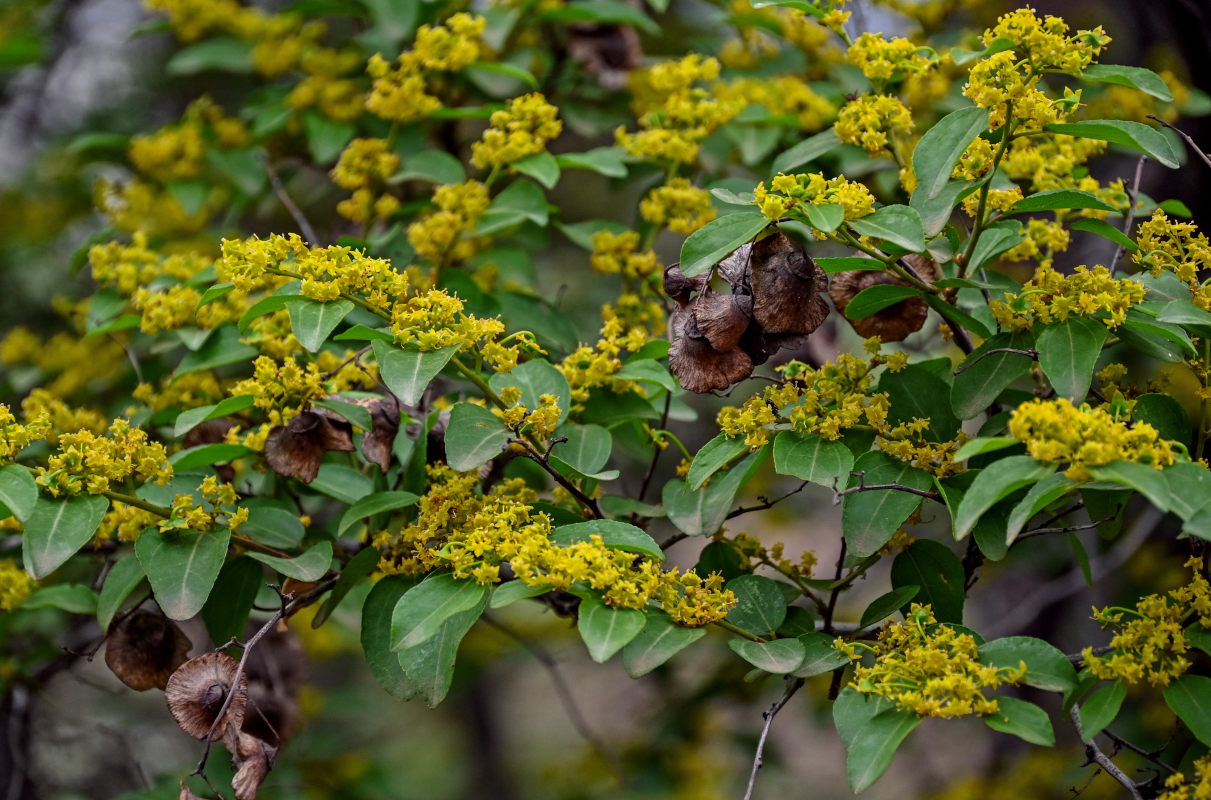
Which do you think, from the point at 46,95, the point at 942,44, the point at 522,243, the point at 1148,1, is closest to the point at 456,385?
the point at 522,243

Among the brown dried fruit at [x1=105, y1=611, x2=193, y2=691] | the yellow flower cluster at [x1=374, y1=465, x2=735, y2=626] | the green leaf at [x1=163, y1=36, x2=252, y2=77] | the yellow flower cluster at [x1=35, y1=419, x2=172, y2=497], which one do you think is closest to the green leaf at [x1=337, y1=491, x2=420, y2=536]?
the yellow flower cluster at [x1=374, y1=465, x2=735, y2=626]

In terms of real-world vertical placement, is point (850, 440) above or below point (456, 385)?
above

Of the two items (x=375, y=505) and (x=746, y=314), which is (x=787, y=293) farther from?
(x=375, y=505)

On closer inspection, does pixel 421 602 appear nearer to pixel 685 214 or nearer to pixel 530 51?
pixel 685 214

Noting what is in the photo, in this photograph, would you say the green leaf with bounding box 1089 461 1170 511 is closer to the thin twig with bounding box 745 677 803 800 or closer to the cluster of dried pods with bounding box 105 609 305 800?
the thin twig with bounding box 745 677 803 800

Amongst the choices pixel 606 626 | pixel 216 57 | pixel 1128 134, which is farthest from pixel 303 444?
pixel 216 57

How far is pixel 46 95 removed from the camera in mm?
4164

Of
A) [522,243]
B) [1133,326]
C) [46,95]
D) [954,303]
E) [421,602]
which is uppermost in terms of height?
[1133,326]

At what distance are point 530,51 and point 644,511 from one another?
62.1 inches

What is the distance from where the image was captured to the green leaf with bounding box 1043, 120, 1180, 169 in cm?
134

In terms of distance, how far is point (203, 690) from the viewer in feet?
4.94

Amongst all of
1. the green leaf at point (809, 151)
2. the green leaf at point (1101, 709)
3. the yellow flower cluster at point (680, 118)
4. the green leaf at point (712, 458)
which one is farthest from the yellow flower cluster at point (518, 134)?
the green leaf at point (1101, 709)

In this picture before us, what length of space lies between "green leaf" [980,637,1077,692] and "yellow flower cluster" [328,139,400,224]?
1622 millimetres

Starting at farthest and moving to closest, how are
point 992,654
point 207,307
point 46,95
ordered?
1. point 46,95
2. point 207,307
3. point 992,654
